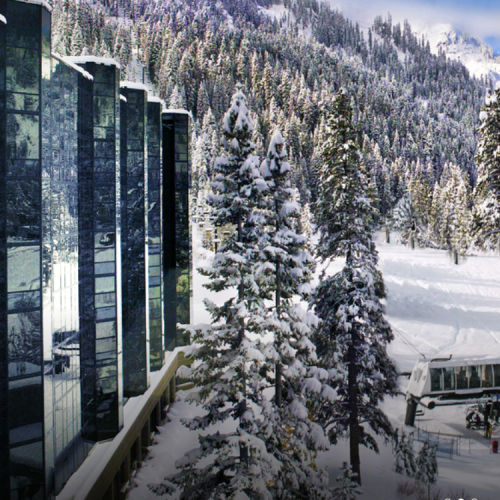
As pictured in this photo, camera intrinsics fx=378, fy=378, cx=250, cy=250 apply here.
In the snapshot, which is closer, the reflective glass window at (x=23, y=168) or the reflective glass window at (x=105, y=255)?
the reflective glass window at (x=23, y=168)

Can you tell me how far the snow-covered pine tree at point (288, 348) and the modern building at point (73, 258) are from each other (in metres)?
4.83

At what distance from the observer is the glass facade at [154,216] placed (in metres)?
16.9

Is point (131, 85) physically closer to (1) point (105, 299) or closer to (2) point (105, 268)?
(2) point (105, 268)

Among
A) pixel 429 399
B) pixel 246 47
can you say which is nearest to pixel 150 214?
pixel 429 399

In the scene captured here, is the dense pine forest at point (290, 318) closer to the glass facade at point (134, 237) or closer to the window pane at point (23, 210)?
the glass facade at point (134, 237)

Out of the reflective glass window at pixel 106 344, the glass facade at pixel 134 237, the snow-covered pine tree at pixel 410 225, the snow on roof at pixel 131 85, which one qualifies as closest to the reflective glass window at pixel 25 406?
the reflective glass window at pixel 106 344

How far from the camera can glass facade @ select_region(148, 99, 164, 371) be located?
664 inches

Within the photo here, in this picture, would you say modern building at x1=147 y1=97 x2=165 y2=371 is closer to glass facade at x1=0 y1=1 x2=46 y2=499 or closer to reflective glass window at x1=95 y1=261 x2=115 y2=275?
reflective glass window at x1=95 y1=261 x2=115 y2=275

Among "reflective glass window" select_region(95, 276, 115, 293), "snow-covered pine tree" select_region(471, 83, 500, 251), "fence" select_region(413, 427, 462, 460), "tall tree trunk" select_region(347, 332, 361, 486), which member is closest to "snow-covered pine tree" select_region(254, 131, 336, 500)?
"tall tree trunk" select_region(347, 332, 361, 486)

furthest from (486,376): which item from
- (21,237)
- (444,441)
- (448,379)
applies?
(21,237)

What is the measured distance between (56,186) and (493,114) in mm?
13608

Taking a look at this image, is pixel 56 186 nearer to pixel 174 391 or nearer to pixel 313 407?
pixel 313 407

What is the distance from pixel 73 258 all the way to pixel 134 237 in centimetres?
458

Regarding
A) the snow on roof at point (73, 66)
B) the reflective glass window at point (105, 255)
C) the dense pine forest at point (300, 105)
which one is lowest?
the reflective glass window at point (105, 255)
